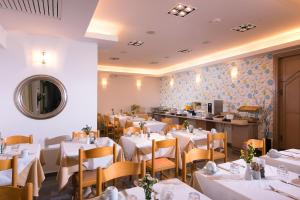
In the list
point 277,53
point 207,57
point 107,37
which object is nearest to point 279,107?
point 277,53

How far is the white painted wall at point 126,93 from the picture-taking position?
8516 mm

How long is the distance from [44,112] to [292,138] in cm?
528

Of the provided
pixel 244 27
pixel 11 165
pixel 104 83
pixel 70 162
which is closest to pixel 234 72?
pixel 244 27

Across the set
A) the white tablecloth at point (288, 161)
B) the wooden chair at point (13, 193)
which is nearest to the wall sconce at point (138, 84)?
the white tablecloth at point (288, 161)

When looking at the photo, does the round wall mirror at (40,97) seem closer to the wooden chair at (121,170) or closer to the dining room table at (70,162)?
the dining room table at (70,162)

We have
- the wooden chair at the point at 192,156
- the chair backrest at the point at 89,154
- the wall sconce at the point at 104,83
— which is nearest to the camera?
the wooden chair at the point at 192,156

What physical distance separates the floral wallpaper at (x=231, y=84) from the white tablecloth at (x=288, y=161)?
274cm

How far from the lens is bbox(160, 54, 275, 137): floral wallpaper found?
496 cm

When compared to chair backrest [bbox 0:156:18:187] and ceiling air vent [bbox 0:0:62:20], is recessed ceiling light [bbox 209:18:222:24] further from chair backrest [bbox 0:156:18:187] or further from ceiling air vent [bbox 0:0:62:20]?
chair backrest [bbox 0:156:18:187]

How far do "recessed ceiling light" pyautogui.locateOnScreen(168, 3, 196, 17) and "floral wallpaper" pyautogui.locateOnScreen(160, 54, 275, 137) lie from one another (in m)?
2.90

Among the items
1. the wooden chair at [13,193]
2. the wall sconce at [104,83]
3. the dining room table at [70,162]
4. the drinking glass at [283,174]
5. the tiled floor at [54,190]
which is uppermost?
the wall sconce at [104,83]

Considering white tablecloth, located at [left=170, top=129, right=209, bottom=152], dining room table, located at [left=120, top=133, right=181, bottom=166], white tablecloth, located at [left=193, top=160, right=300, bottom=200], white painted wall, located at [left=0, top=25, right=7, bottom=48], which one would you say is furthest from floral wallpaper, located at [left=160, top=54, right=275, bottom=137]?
white painted wall, located at [left=0, top=25, right=7, bottom=48]

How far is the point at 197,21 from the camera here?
3514mm

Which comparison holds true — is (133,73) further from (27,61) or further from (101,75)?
(27,61)
